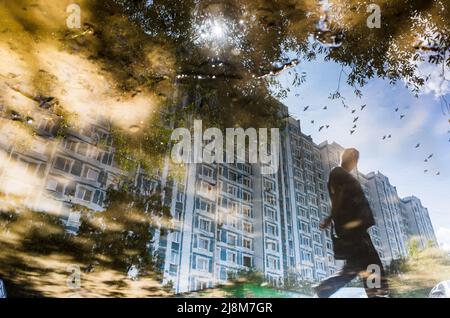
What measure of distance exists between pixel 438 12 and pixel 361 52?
3.48 ft

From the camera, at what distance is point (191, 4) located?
15.3 feet

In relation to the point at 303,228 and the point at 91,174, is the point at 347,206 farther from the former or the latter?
the point at 303,228

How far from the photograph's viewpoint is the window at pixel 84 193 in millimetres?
22172

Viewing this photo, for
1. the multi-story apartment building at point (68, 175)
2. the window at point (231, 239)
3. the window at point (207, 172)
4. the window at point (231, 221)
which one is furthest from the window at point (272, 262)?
the multi-story apartment building at point (68, 175)

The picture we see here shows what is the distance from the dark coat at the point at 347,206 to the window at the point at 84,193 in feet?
70.9

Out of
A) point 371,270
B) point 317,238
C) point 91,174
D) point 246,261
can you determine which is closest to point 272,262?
point 246,261

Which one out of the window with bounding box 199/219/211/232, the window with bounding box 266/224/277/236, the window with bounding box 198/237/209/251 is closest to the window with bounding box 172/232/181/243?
the window with bounding box 198/237/209/251

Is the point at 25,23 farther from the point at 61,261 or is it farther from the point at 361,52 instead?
the point at 61,261

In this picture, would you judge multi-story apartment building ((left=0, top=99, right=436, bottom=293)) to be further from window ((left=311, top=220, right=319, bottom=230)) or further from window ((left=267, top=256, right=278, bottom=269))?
window ((left=311, top=220, right=319, bottom=230))

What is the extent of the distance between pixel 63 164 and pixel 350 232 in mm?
22143

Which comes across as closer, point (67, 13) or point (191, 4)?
point (67, 13)

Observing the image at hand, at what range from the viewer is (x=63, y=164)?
70.9ft

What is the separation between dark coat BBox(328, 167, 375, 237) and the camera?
4914 mm
